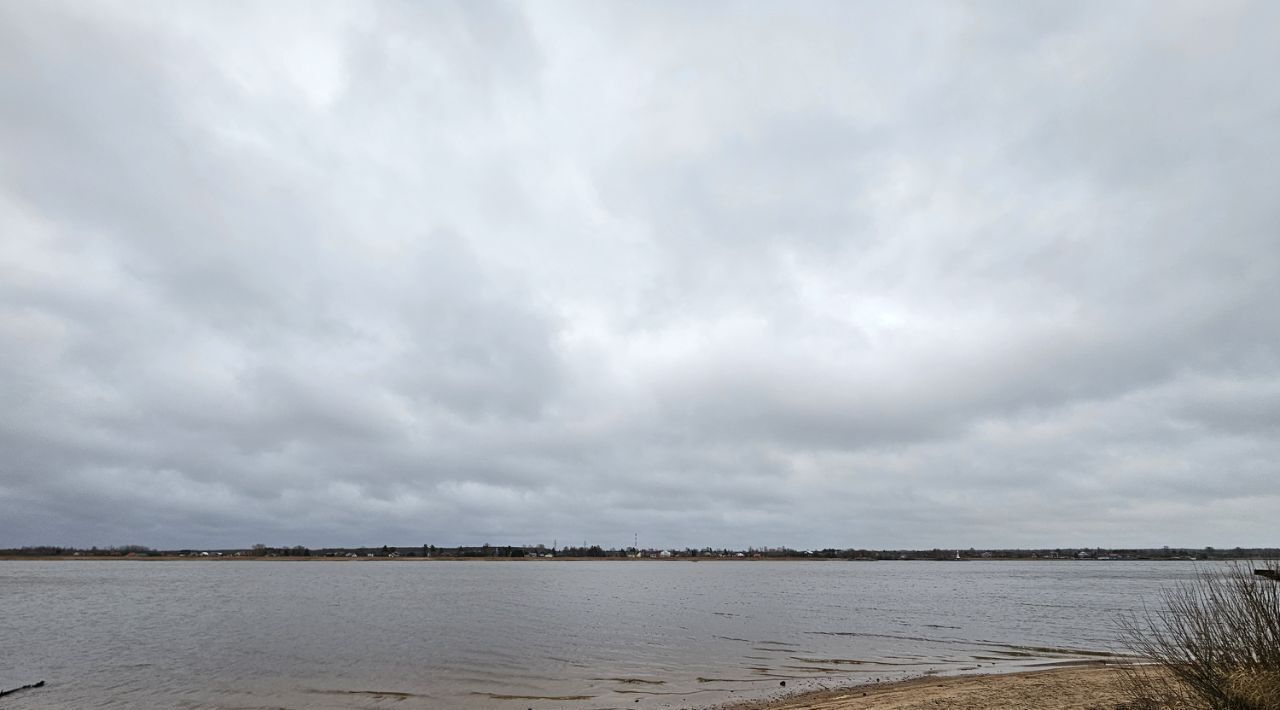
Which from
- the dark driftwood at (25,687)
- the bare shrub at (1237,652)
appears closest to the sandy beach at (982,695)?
the bare shrub at (1237,652)

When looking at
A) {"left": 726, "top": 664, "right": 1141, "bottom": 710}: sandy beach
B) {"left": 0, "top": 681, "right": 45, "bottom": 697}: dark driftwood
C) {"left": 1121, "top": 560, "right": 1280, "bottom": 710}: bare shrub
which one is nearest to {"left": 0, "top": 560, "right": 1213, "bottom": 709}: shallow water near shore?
{"left": 0, "top": 681, "right": 45, "bottom": 697}: dark driftwood

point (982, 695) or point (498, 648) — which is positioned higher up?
point (982, 695)

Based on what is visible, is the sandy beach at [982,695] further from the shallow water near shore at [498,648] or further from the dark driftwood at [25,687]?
the dark driftwood at [25,687]

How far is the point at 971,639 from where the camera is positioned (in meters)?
39.9

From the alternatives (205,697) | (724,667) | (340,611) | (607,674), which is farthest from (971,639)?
(340,611)

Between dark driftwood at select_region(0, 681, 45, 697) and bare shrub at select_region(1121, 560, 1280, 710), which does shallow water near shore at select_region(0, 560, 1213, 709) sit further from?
bare shrub at select_region(1121, 560, 1280, 710)

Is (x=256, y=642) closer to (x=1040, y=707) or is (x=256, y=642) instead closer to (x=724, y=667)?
(x=724, y=667)

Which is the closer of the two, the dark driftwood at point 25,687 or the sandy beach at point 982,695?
the sandy beach at point 982,695

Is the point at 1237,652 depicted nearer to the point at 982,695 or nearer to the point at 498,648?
the point at 982,695

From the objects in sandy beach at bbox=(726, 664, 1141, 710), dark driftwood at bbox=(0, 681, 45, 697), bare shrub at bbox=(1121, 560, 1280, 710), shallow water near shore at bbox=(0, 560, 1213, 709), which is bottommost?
shallow water near shore at bbox=(0, 560, 1213, 709)

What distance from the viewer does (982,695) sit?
19.3m

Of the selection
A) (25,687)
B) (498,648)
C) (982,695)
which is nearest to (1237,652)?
(982,695)

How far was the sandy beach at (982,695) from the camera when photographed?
56.6 ft

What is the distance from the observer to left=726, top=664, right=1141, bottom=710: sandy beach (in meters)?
17.2
